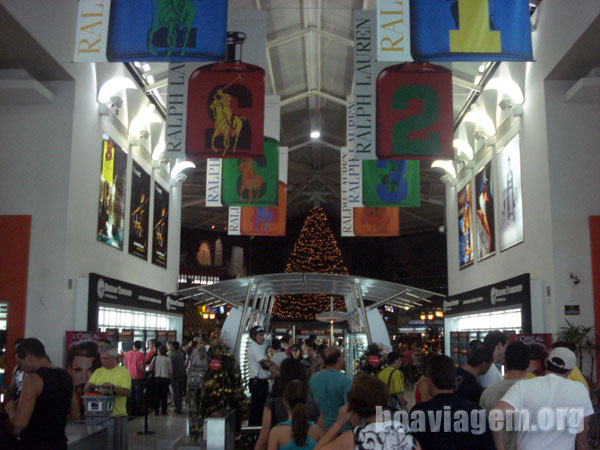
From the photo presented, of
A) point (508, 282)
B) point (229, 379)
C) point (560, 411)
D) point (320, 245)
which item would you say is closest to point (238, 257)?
point (320, 245)

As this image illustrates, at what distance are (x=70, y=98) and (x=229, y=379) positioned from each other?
5787 mm

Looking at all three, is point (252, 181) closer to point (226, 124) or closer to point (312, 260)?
point (226, 124)

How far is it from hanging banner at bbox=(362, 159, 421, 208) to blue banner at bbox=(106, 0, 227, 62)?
6.09 m

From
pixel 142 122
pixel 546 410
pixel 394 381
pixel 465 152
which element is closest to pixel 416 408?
pixel 546 410

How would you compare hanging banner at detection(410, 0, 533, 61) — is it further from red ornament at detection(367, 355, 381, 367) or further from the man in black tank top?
Answer: the man in black tank top

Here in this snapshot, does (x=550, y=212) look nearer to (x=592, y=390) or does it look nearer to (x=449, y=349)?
(x=592, y=390)

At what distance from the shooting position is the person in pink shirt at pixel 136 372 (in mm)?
12609

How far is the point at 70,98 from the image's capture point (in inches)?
454

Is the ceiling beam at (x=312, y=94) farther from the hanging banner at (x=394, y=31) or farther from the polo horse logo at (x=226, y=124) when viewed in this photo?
the hanging banner at (x=394, y=31)

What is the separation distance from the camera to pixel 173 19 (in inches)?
322

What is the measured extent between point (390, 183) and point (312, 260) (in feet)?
59.7

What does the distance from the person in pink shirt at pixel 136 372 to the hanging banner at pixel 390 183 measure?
5296 millimetres

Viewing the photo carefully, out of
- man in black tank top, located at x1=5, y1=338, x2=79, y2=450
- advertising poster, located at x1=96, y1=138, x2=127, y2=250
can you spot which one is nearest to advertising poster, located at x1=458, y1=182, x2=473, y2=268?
advertising poster, located at x1=96, y1=138, x2=127, y2=250

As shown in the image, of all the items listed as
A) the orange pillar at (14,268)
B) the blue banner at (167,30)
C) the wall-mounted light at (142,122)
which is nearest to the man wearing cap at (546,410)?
the blue banner at (167,30)
